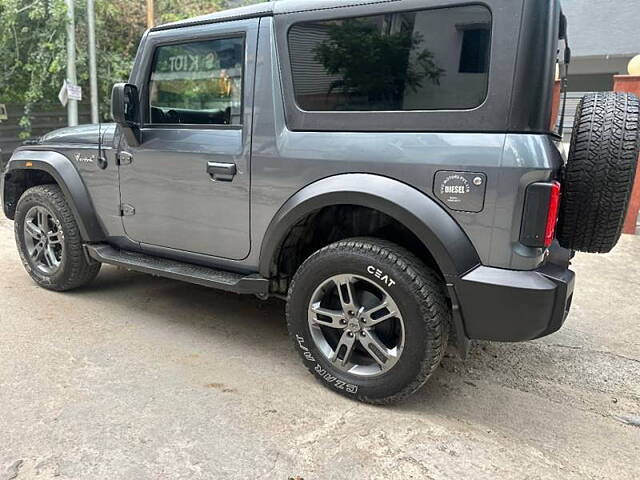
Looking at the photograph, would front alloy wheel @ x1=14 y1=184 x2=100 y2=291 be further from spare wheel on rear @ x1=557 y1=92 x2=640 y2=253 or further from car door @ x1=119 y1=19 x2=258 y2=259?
spare wheel on rear @ x1=557 y1=92 x2=640 y2=253

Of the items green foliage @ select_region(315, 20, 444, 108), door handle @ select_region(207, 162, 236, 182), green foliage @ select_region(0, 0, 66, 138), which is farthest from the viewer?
green foliage @ select_region(0, 0, 66, 138)

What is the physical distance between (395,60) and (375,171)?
552 mm

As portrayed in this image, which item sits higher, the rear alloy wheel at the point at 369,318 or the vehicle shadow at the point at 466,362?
the rear alloy wheel at the point at 369,318

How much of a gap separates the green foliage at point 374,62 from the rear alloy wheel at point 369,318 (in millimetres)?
768

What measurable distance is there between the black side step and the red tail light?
1.57 m

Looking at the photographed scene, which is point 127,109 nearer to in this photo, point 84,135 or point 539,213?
point 84,135

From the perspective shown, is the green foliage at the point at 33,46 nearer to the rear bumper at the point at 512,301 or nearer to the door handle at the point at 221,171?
the door handle at the point at 221,171

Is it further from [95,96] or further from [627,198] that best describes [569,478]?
[95,96]

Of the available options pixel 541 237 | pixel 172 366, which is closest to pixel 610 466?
pixel 541 237

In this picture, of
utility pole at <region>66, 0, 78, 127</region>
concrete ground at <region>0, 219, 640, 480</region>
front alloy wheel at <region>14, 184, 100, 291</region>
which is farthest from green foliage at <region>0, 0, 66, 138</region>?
concrete ground at <region>0, 219, 640, 480</region>

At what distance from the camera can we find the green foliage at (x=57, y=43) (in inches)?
368

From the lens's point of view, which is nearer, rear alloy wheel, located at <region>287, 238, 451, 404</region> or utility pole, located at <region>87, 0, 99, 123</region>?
rear alloy wheel, located at <region>287, 238, 451, 404</region>

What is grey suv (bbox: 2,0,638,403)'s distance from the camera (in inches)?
93.5

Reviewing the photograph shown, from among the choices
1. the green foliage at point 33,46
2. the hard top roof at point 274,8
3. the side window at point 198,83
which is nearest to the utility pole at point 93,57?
the green foliage at point 33,46
